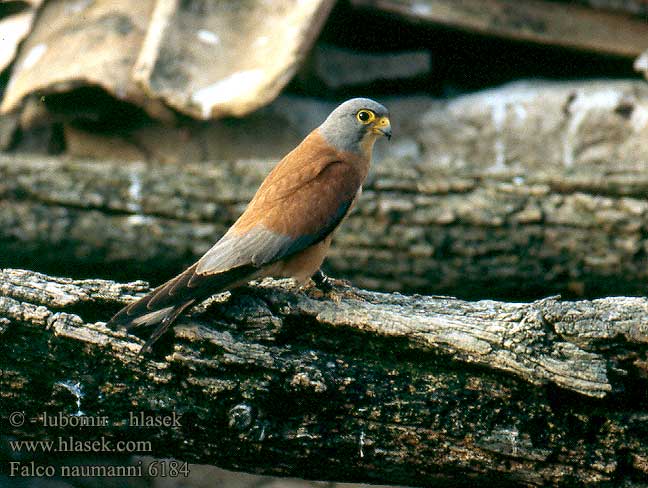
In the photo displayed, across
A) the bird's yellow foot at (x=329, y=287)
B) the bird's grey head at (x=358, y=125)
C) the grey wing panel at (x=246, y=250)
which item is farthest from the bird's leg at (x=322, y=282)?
the bird's grey head at (x=358, y=125)

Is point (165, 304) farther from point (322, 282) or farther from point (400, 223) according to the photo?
point (400, 223)

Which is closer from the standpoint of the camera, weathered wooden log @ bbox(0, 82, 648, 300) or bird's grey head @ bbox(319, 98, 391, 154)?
bird's grey head @ bbox(319, 98, 391, 154)

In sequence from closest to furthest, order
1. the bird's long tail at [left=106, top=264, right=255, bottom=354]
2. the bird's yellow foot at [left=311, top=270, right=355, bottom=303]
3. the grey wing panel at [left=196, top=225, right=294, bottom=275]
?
1. the bird's long tail at [left=106, top=264, right=255, bottom=354]
2. the grey wing panel at [left=196, top=225, right=294, bottom=275]
3. the bird's yellow foot at [left=311, top=270, right=355, bottom=303]

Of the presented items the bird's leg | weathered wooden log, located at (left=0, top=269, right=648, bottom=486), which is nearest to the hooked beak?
the bird's leg

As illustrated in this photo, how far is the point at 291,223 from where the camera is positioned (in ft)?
10.7

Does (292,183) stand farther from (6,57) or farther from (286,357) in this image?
(6,57)

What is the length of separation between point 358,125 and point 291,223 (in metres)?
0.77

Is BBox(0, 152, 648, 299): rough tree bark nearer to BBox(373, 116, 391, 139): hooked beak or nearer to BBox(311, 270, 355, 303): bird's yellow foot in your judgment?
BBox(373, 116, 391, 139): hooked beak

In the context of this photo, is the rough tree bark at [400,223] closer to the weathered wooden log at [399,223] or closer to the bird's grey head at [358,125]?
the weathered wooden log at [399,223]

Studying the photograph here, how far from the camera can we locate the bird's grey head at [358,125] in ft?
12.5

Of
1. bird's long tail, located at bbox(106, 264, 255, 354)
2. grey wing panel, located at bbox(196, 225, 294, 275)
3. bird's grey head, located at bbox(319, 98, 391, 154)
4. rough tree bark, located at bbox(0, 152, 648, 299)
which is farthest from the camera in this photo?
rough tree bark, located at bbox(0, 152, 648, 299)

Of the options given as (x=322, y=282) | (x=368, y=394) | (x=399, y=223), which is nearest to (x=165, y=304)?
(x=368, y=394)

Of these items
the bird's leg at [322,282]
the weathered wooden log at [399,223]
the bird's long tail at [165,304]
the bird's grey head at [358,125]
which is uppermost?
the bird's grey head at [358,125]

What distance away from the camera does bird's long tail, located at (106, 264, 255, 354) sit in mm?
2705
